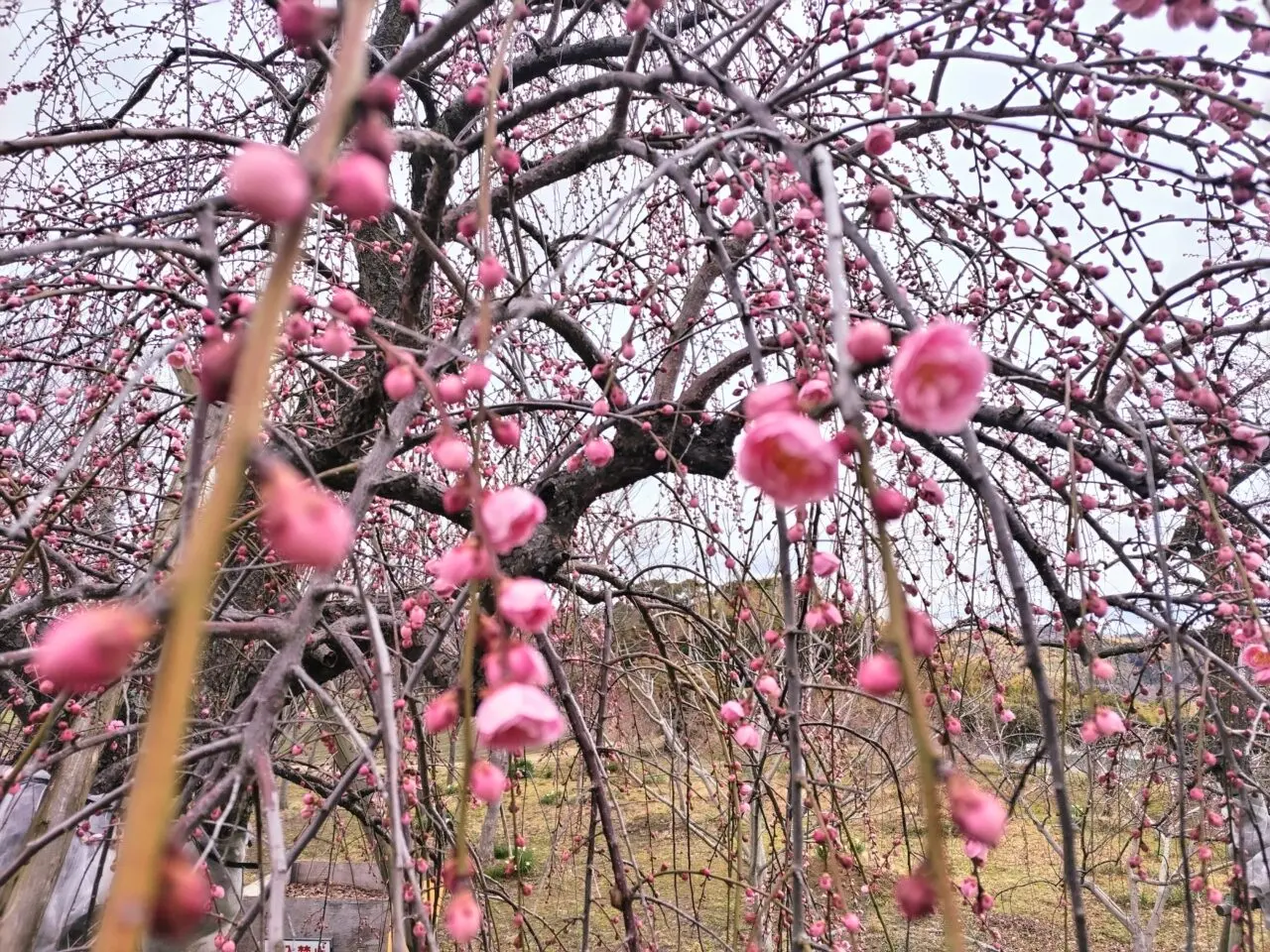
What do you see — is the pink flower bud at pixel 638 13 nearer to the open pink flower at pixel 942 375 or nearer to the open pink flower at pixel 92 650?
the open pink flower at pixel 942 375

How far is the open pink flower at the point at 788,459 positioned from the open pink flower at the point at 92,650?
0.32 meters

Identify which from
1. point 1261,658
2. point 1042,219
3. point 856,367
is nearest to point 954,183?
point 1042,219

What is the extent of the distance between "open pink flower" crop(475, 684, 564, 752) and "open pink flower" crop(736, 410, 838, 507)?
18 cm

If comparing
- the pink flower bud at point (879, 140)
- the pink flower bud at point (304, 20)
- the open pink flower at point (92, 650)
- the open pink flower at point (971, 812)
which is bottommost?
the open pink flower at point (971, 812)

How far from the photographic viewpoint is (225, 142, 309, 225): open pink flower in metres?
0.29

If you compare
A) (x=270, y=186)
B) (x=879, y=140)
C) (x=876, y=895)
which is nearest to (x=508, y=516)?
(x=270, y=186)

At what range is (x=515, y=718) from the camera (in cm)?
45

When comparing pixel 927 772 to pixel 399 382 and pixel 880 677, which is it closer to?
pixel 880 677

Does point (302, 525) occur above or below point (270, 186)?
below

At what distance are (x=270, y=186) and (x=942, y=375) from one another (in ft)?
1.27

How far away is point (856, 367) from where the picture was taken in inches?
23.0

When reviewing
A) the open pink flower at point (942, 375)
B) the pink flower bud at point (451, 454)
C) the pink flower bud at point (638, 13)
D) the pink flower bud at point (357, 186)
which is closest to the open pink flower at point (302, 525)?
the pink flower bud at point (357, 186)

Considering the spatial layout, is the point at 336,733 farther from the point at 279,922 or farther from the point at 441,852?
the point at 279,922

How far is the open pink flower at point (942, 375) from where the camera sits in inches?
20.3
